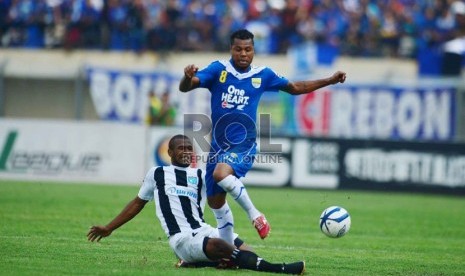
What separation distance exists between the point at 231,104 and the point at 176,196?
1.25 meters

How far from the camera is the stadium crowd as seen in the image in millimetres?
29938

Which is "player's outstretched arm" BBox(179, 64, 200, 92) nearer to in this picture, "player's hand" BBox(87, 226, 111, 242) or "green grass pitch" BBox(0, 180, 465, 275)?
"player's hand" BBox(87, 226, 111, 242)

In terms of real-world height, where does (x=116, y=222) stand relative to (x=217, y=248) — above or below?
above

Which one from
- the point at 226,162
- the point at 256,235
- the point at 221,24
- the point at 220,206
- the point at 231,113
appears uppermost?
the point at 221,24

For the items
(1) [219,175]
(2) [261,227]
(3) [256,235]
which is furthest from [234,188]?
(3) [256,235]

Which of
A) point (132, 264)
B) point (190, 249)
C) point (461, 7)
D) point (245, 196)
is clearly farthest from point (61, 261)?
point (461, 7)

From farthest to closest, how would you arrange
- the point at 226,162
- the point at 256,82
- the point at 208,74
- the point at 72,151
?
the point at 72,151 → the point at 256,82 → the point at 208,74 → the point at 226,162

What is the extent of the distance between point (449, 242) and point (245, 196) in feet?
17.7

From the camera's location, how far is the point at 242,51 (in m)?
10.5

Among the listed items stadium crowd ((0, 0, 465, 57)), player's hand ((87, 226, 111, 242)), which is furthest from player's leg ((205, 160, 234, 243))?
stadium crowd ((0, 0, 465, 57))

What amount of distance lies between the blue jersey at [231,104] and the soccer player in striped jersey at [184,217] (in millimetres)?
572

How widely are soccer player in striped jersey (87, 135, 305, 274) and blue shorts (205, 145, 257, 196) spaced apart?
0.29 feet

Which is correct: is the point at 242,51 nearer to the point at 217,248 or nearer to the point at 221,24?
the point at 217,248

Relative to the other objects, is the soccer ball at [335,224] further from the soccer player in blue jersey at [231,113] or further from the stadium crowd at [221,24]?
the stadium crowd at [221,24]
